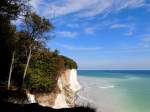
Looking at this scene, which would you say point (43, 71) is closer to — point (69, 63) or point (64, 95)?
point (64, 95)

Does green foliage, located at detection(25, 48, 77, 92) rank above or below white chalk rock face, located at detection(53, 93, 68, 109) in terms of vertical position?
above

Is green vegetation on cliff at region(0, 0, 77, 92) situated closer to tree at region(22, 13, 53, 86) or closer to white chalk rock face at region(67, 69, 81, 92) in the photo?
tree at region(22, 13, 53, 86)

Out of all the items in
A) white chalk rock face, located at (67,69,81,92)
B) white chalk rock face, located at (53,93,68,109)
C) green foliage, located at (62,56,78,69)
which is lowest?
white chalk rock face, located at (53,93,68,109)

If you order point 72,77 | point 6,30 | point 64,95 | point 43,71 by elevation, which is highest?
point 6,30

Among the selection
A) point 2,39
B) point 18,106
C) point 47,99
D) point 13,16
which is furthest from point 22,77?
point 18,106

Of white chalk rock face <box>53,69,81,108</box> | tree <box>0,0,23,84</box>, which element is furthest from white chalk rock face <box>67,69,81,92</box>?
tree <box>0,0,23,84</box>

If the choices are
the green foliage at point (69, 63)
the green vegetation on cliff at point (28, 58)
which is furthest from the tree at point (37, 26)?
the green foliage at point (69, 63)

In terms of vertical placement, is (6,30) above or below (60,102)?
above

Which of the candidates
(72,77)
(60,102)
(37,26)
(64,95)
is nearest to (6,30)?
(37,26)

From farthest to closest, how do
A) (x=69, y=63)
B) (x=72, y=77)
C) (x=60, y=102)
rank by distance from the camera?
1. (x=72, y=77)
2. (x=69, y=63)
3. (x=60, y=102)

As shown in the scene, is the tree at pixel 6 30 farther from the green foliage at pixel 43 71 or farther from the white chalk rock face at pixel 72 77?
the white chalk rock face at pixel 72 77

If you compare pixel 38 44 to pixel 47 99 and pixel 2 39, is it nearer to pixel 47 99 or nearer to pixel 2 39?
pixel 2 39
